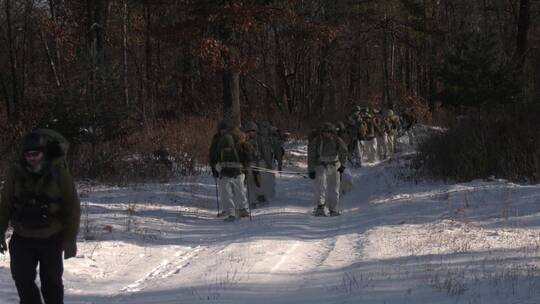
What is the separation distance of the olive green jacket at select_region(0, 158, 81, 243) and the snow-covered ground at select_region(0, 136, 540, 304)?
1868 mm

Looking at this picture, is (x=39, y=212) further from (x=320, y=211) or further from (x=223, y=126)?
(x=320, y=211)

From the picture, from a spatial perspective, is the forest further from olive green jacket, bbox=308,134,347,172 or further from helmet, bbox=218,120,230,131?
helmet, bbox=218,120,230,131

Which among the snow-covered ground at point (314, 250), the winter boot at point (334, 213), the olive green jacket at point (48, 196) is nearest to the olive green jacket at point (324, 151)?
the winter boot at point (334, 213)

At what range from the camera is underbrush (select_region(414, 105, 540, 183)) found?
16656mm

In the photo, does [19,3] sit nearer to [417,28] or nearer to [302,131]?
[302,131]

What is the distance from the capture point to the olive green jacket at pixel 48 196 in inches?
230

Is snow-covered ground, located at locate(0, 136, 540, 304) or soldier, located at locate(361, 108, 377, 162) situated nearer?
snow-covered ground, located at locate(0, 136, 540, 304)

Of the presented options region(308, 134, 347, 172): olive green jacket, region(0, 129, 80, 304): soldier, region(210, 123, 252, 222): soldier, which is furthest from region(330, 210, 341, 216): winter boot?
Result: region(0, 129, 80, 304): soldier

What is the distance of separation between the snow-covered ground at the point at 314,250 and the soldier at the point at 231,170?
514mm

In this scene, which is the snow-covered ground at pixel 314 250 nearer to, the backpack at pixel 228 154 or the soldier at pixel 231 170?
the soldier at pixel 231 170

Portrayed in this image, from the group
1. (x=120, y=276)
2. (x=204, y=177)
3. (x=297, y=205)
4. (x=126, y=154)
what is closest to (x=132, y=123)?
(x=126, y=154)

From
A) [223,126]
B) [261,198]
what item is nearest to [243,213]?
[223,126]

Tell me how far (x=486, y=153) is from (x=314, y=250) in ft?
27.4

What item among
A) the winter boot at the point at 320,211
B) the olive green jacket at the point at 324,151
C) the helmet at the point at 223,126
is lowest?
the winter boot at the point at 320,211
